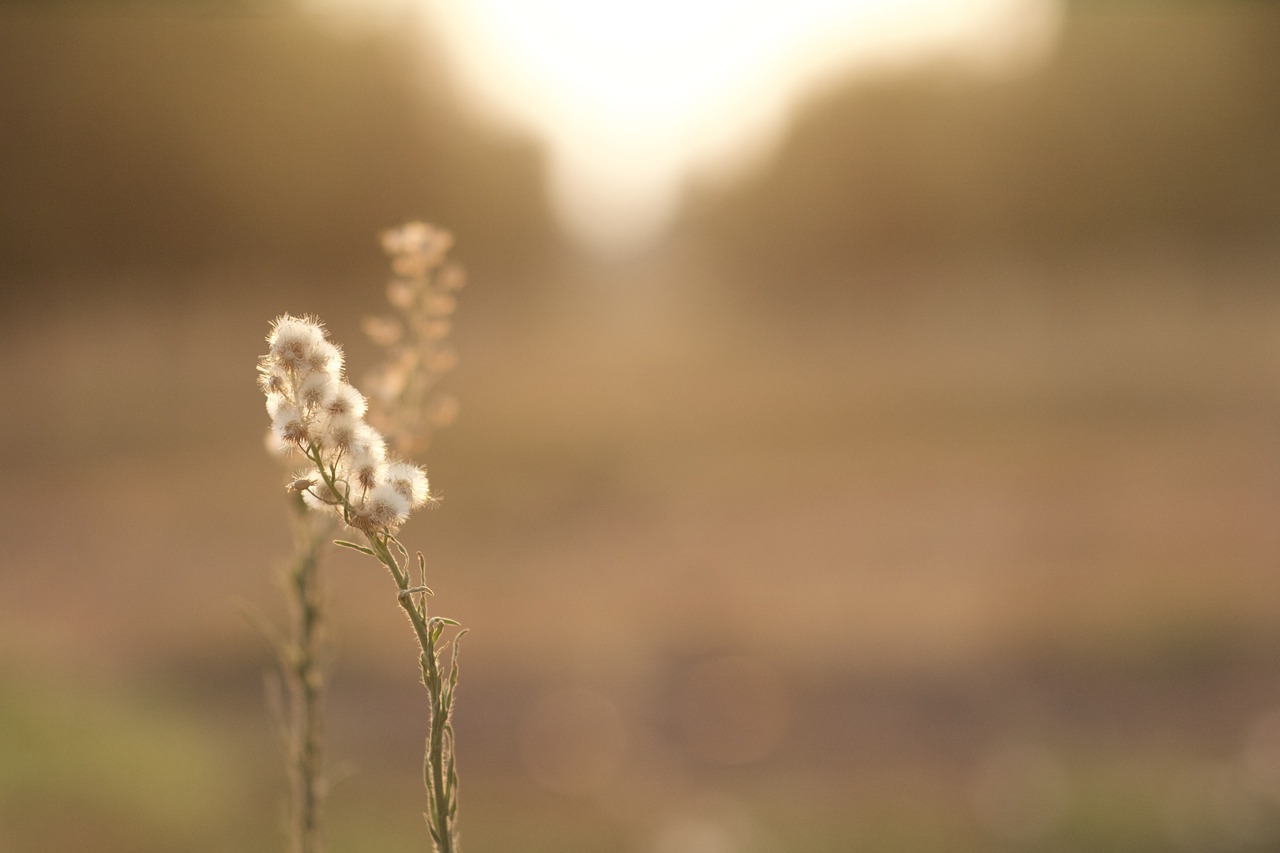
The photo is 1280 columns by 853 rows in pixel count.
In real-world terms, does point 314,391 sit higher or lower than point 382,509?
higher

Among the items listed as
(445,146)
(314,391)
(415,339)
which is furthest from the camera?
(445,146)

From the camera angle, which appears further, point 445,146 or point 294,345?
point 445,146

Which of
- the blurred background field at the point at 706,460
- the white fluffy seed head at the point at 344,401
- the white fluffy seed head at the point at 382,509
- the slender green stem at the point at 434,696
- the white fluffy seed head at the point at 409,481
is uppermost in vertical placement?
the blurred background field at the point at 706,460

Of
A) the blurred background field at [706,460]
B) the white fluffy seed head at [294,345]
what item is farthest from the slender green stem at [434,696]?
the blurred background field at [706,460]

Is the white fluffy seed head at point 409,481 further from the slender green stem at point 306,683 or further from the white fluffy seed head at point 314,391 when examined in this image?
the slender green stem at point 306,683

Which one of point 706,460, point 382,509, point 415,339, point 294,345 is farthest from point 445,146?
point 382,509

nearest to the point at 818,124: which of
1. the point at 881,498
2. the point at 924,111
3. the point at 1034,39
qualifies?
the point at 924,111

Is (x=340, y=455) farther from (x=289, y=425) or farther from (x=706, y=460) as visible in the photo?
(x=706, y=460)

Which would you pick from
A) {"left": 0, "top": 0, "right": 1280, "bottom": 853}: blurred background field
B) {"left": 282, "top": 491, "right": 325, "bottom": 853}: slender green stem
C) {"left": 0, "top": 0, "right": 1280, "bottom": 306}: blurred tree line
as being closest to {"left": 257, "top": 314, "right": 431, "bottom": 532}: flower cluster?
{"left": 0, "top": 0, "right": 1280, "bottom": 853}: blurred background field
